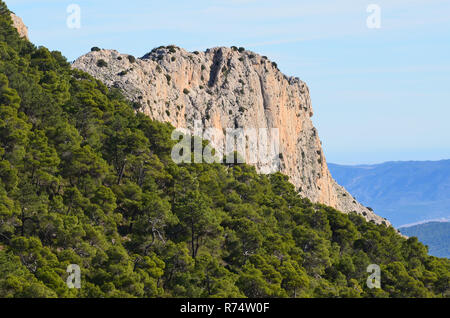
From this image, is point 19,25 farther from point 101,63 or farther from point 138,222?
point 138,222

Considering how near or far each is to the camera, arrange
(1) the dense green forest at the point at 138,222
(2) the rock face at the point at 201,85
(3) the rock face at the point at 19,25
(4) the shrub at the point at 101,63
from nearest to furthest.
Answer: (1) the dense green forest at the point at 138,222 < (3) the rock face at the point at 19,25 < (2) the rock face at the point at 201,85 < (4) the shrub at the point at 101,63

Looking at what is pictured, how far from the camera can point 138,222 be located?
75.3 metres

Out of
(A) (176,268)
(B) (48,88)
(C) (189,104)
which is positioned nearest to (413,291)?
(A) (176,268)

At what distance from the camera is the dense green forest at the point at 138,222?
6406 cm

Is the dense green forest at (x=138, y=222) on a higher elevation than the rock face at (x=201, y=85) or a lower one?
lower

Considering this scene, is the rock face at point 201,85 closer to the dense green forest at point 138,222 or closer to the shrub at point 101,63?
the shrub at point 101,63

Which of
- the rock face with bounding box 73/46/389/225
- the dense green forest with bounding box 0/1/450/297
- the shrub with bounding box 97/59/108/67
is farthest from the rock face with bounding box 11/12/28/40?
the dense green forest with bounding box 0/1/450/297

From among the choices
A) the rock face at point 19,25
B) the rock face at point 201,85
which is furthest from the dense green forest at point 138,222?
the rock face at point 201,85

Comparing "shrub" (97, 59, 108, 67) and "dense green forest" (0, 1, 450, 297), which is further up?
"shrub" (97, 59, 108, 67)

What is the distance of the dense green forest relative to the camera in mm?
64062

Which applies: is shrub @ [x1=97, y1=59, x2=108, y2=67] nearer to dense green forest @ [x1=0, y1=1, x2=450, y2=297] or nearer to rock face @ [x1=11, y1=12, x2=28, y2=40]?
rock face @ [x1=11, y1=12, x2=28, y2=40]

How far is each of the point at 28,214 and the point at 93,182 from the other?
42.7ft

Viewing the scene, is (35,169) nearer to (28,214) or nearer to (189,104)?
(28,214)

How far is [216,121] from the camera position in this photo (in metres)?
169
